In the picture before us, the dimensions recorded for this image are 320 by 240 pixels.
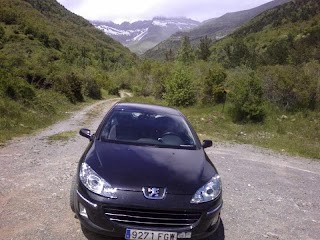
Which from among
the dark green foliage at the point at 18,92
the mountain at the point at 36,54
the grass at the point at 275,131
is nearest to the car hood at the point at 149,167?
the grass at the point at 275,131

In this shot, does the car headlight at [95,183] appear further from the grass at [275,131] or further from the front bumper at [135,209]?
the grass at [275,131]

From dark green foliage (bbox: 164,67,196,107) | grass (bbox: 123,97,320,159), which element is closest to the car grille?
grass (bbox: 123,97,320,159)

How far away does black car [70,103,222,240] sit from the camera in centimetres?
342

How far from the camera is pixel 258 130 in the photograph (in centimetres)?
1488

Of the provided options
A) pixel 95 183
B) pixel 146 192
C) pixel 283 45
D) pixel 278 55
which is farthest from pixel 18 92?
pixel 283 45

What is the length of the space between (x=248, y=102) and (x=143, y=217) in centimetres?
1331

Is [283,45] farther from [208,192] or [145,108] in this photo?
[208,192]

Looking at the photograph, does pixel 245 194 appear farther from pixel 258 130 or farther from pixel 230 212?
pixel 258 130

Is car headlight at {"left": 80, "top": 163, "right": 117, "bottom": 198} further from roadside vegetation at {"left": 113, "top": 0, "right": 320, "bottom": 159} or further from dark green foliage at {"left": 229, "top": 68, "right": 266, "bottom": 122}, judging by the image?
dark green foliage at {"left": 229, "top": 68, "right": 266, "bottom": 122}

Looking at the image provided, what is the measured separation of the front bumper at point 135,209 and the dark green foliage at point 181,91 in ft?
67.9

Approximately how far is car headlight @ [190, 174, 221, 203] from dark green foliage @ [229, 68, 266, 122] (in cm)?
1220

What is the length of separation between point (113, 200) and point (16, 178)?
135 inches

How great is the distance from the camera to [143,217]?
134 inches

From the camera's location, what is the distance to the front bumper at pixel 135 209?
3.40m
